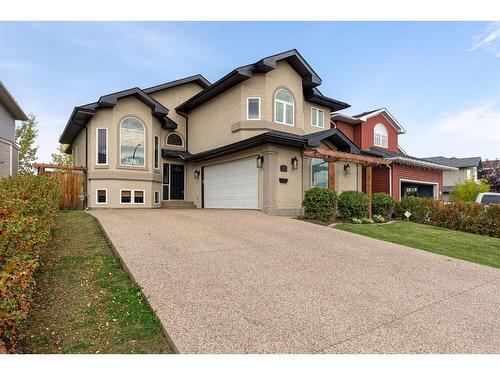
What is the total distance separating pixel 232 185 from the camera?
15.6 metres

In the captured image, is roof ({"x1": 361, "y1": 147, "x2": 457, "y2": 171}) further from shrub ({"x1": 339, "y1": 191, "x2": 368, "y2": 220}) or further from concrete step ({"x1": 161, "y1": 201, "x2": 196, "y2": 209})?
concrete step ({"x1": 161, "y1": 201, "x2": 196, "y2": 209})

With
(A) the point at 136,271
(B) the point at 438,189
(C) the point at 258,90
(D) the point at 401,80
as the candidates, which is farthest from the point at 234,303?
(B) the point at 438,189

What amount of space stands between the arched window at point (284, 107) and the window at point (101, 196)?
9.40m

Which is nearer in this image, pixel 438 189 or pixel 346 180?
pixel 346 180

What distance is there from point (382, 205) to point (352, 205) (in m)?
2.58

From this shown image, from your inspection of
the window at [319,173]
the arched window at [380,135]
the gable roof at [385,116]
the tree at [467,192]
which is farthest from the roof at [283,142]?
the tree at [467,192]

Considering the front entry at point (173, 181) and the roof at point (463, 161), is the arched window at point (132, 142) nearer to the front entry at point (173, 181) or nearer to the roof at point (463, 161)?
the front entry at point (173, 181)

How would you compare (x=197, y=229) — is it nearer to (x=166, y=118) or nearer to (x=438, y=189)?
(x=166, y=118)

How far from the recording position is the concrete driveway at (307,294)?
328 cm

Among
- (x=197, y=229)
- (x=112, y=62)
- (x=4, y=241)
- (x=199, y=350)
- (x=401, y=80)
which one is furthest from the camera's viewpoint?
(x=112, y=62)

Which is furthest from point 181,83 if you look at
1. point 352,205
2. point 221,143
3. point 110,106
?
point 352,205

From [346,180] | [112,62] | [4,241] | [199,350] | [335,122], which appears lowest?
[199,350]

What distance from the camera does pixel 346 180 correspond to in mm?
16984

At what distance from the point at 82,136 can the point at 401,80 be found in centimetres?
1727
